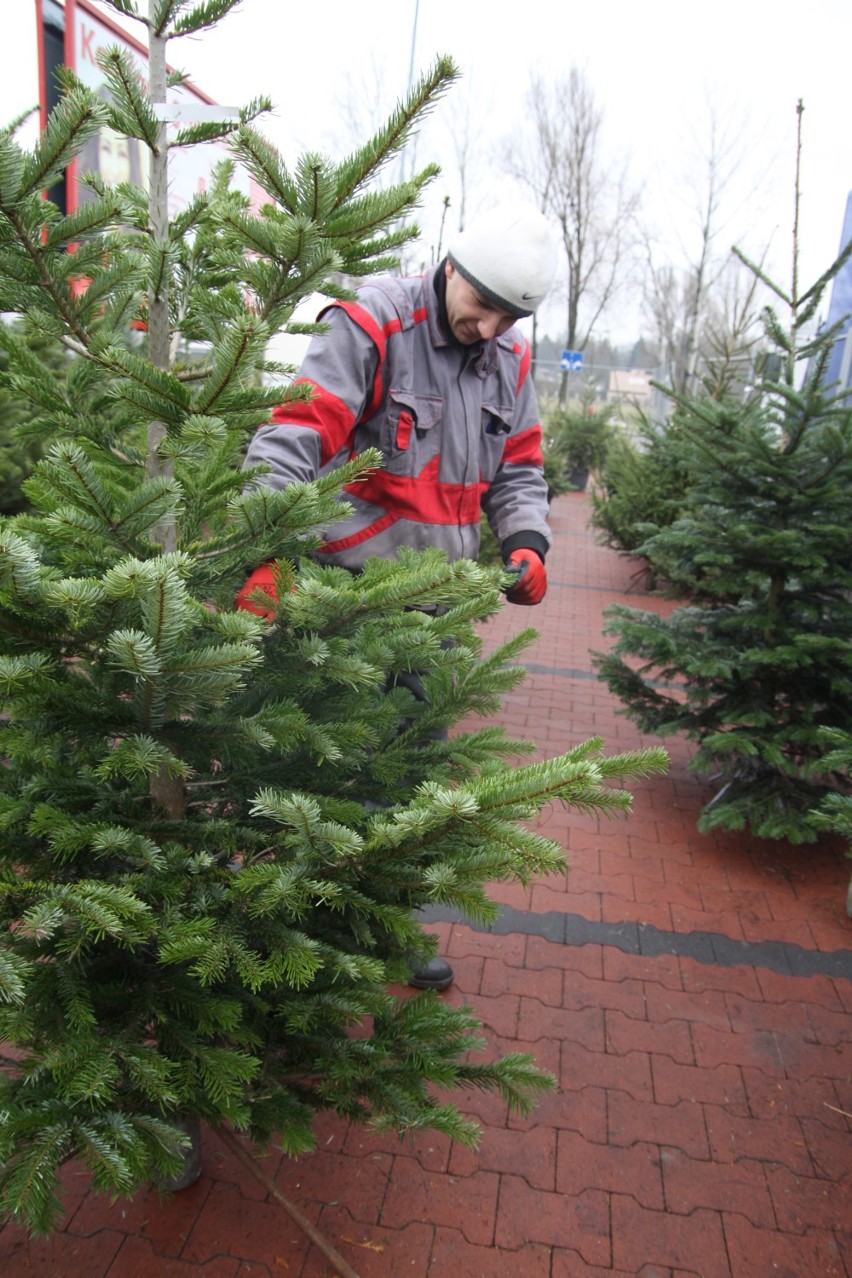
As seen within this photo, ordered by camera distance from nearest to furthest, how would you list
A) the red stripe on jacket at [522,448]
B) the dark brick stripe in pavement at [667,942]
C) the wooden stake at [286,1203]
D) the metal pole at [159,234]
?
the metal pole at [159,234] → the wooden stake at [286,1203] → the red stripe on jacket at [522,448] → the dark brick stripe in pavement at [667,942]

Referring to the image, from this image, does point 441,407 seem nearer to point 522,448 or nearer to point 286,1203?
point 522,448

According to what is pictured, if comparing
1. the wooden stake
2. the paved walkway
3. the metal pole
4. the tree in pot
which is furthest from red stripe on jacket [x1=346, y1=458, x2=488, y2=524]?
the tree in pot

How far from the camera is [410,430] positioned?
2533 millimetres

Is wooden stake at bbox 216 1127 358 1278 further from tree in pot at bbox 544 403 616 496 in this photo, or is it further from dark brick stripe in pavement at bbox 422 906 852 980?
tree in pot at bbox 544 403 616 496

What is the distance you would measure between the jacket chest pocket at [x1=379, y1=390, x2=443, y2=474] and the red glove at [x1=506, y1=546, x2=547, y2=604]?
0.39m

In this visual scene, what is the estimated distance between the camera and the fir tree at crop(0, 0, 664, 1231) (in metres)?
1.34

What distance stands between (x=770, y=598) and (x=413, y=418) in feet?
8.36

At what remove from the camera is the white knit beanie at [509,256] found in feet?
7.52

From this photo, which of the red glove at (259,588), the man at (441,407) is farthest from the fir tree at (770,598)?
the red glove at (259,588)

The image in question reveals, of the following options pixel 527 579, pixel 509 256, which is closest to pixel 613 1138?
pixel 527 579

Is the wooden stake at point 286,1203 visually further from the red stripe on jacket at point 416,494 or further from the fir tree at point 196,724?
the red stripe on jacket at point 416,494

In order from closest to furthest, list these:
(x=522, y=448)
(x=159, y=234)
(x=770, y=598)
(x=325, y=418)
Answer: (x=159, y=234), (x=325, y=418), (x=522, y=448), (x=770, y=598)

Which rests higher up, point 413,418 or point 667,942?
point 413,418

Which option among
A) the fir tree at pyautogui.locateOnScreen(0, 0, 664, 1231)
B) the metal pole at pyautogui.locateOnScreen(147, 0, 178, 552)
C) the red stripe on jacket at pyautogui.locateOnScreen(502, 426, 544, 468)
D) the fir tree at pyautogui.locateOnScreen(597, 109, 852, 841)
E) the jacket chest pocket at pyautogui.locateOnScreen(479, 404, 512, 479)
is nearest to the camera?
the fir tree at pyautogui.locateOnScreen(0, 0, 664, 1231)
